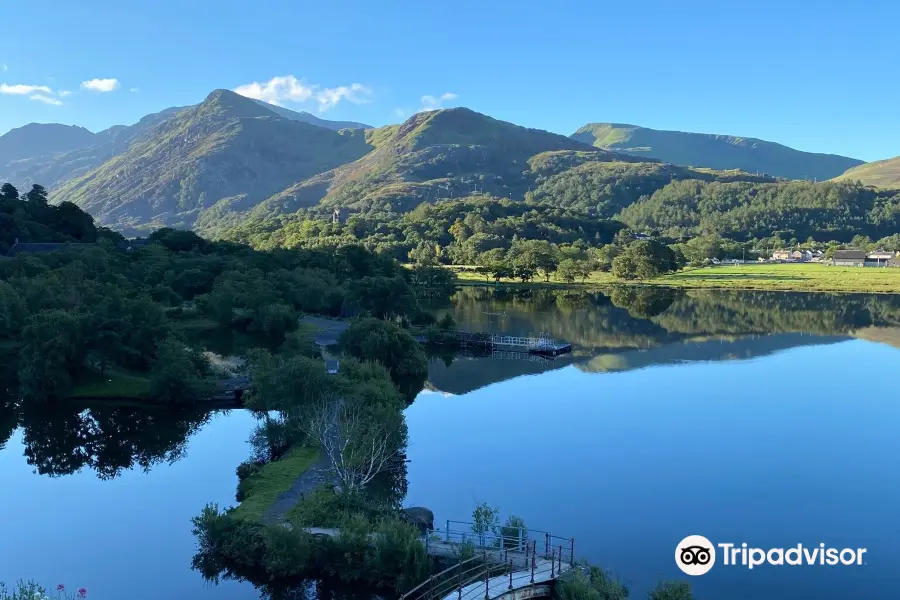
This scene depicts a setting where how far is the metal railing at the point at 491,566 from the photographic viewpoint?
15703 millimetres

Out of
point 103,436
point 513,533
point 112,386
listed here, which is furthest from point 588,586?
point 112,386

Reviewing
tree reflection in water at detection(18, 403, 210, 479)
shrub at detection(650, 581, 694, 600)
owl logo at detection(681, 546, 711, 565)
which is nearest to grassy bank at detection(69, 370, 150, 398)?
tree reflection in water at detection(18, 403, 210, 479)

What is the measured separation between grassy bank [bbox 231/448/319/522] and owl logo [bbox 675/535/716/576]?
12065mm

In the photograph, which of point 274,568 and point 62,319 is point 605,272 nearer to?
point 62,319

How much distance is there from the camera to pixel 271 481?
926 inches

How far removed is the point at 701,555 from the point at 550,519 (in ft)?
15.3

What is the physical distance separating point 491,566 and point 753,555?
345 inches

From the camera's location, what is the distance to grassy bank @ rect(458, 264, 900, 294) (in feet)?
318

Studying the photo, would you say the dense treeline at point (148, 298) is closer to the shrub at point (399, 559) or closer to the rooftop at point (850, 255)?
the shrub at point (399, 559)

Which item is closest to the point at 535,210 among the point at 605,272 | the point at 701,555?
the point at 605,272

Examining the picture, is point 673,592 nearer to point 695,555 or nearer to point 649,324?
point 695,555

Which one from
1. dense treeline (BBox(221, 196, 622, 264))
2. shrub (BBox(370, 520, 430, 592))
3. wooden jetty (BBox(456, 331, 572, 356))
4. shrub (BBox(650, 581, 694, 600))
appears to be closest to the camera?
shrub (BBox(650, 581, 694, 600))

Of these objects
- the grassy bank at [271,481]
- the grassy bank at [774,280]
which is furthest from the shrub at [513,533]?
the grassy bank at [774,280]

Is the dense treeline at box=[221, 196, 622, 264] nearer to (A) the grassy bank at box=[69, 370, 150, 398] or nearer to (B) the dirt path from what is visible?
(A) the grassy bank at box=[69, 370, 150, 398]
